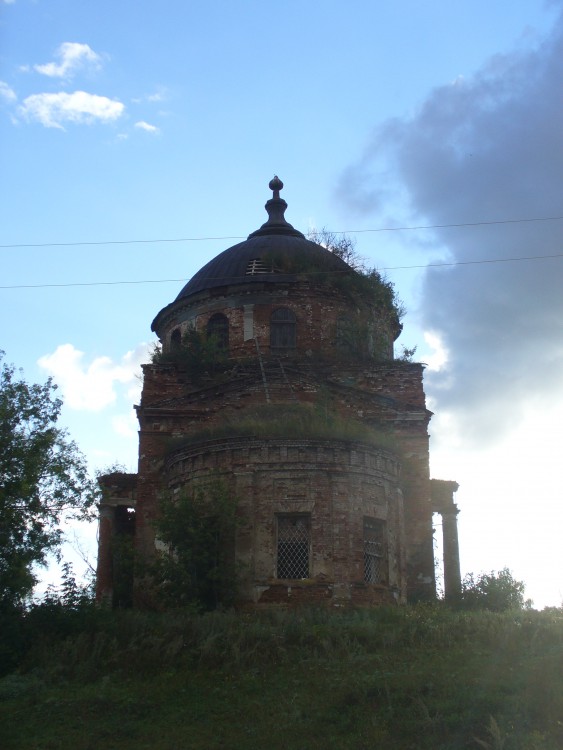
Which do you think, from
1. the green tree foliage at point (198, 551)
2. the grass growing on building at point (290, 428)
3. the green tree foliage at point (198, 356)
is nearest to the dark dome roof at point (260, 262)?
the green tree foliage at point (198, 356)

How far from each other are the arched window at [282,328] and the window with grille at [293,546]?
7.47m

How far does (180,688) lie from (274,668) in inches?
67.7

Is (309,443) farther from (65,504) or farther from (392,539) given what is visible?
(65,504)

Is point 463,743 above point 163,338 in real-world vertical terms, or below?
below

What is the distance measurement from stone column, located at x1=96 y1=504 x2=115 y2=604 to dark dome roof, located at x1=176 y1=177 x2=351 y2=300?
7.38 m

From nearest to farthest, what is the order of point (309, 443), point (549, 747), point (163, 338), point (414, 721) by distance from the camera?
1. point (549, 747)
2. point (414, 721)
3. point (309, 443)
4. point (163, 338)

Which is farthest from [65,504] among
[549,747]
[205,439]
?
[549,747]

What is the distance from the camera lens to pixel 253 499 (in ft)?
73.7

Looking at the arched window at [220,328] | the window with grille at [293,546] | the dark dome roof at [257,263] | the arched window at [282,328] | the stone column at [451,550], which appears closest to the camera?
the window with grille at [293,546]

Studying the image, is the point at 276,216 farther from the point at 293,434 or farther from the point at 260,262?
the point at 293,434

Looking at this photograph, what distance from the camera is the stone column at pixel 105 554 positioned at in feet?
81.1

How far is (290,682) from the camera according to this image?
628 inches

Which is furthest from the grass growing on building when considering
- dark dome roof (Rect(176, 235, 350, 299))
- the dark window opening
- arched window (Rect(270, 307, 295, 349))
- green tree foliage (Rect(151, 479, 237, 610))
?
dark dome roof (Rect(176, 235, 350, 299))

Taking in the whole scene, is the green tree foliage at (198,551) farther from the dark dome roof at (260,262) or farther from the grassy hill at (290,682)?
the dark dome roof at (260,262)
